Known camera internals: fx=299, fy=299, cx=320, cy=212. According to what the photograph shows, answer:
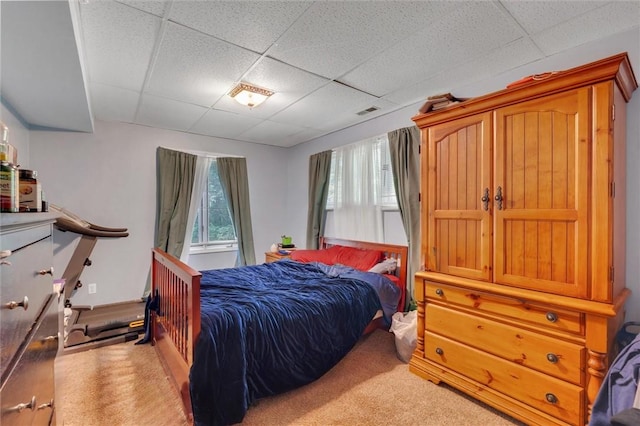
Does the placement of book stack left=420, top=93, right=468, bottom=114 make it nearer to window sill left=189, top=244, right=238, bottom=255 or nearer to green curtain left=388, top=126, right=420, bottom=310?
green curtain left=388, top=126, right=420, bottom=310

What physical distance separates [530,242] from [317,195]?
298cm

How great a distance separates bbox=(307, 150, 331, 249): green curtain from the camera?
14.4ft

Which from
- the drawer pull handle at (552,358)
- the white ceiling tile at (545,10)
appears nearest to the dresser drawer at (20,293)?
the drawer pull handle at (552,358)

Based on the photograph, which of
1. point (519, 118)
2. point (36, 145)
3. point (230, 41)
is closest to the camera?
point (519, 118)

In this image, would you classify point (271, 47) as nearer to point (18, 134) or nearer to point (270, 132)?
point (270, 132)

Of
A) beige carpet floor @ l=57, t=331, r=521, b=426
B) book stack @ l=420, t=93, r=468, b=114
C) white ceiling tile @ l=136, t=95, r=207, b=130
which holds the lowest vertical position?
beige carpet floor @ l=57, t=331, r=521, b=426

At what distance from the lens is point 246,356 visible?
1.92m

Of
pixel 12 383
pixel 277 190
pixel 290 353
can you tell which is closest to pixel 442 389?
pixel 290 353

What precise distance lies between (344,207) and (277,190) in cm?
160

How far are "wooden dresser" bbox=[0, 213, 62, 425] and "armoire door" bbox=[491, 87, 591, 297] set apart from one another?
224 centimetres

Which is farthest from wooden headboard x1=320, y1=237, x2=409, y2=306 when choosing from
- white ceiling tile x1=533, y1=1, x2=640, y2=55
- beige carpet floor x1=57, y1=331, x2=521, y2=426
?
white ceiling tile x1=533, y1=1, x2=640, y2=55

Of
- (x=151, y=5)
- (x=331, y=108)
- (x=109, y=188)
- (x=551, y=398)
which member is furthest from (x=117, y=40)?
(x=551, y=398)

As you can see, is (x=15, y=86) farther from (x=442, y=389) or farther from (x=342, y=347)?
(x=442, y=389)

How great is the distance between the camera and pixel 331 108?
11.0 feet
